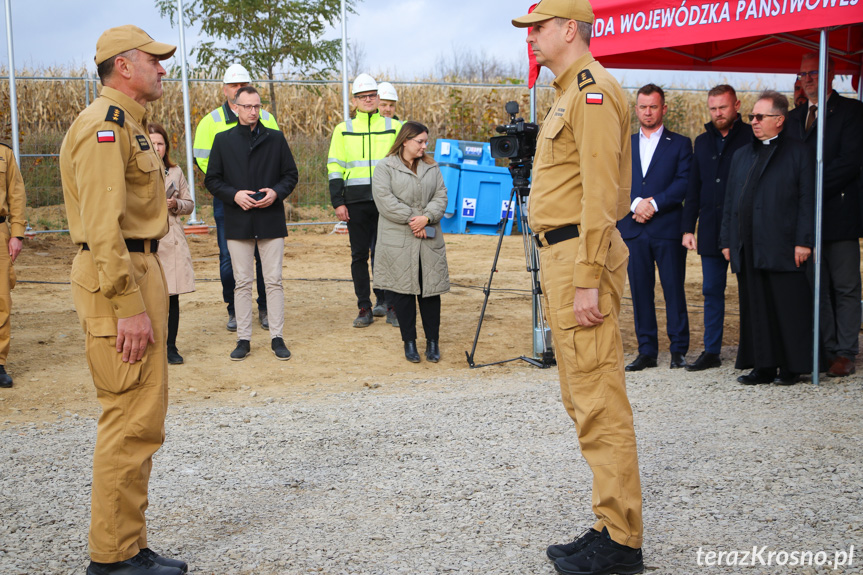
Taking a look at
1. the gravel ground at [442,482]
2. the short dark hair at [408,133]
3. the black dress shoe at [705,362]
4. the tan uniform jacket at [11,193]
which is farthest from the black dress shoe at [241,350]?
the black dress shoe at [705,362]

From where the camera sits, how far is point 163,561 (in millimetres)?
3230

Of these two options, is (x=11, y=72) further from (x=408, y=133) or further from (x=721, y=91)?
(x=721, y=91)

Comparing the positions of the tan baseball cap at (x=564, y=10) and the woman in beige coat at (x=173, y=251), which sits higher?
the tan baseball cap at (x=564, y=10)

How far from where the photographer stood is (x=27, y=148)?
14.3m

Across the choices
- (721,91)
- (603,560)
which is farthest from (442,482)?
(721,91)

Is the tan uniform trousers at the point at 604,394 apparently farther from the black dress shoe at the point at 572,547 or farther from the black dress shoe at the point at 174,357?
the black dress shoe at the point at 174,357

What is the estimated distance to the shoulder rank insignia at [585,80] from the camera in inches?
118

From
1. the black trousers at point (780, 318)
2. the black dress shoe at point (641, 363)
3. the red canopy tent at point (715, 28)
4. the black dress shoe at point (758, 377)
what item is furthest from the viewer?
the black dress shoe at point (641, 363)

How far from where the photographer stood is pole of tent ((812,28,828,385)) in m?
5.71

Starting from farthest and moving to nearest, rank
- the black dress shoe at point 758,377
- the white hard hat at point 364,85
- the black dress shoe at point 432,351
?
the white hard hat at point 364,85 → the black dress shoe at point 432,351 → the black dress shoe at point 758,377

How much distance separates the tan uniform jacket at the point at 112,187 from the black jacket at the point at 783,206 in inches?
177

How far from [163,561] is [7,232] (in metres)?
4.08

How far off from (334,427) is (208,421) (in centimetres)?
85

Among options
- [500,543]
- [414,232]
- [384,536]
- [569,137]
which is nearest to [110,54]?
[569,137]
